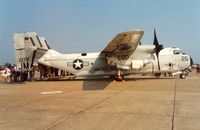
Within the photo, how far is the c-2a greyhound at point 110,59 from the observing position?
24.4m

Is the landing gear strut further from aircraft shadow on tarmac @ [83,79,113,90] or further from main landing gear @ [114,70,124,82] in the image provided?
aircraft shadow on tarmac @ [83,79,113,90]

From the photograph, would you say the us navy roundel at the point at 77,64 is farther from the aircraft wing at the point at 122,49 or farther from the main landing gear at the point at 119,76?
the main landing gear at the point at 119,76

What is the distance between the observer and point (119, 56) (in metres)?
24.8

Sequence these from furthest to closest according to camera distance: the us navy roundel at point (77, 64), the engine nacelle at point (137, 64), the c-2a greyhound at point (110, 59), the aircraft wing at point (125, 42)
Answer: the us navy roundel at point (77, 64) < the c-2a greyhound at point (110, 59) < the engine nacelle at point (137, 64) < the aircraft wing at point (125, 42)

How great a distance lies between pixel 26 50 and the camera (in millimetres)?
25656

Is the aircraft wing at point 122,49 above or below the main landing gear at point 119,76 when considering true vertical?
above

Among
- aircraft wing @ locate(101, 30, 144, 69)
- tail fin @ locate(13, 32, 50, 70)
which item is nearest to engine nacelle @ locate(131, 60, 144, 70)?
aircraft wing @ locate(101, 30, 144, 69)

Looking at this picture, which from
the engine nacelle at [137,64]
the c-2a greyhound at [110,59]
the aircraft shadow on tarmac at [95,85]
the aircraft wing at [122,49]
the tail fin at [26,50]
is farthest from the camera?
the tail fin at [26,50]

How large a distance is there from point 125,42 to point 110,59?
3.61m

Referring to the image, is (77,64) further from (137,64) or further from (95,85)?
(95,85)

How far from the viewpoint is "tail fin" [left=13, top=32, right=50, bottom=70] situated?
25656mm

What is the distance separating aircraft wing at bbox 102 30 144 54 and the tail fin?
7299mm

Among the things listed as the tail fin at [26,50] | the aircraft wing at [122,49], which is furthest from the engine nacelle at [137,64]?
the tail fin at [26,50]

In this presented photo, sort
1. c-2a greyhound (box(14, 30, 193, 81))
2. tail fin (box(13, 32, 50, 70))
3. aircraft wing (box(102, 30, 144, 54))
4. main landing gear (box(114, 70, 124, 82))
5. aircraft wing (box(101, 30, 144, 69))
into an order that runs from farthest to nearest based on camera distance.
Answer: tail fin (box(13, 32, 50, 70)), c-2a greyhound (box(14, 30, 193, 81)), main landing gear (box(114, 70, 124, 82)), aircraft wing (box(101, 30, 144, 69)), aircraft wing (box(102, 30, 144, 54))
